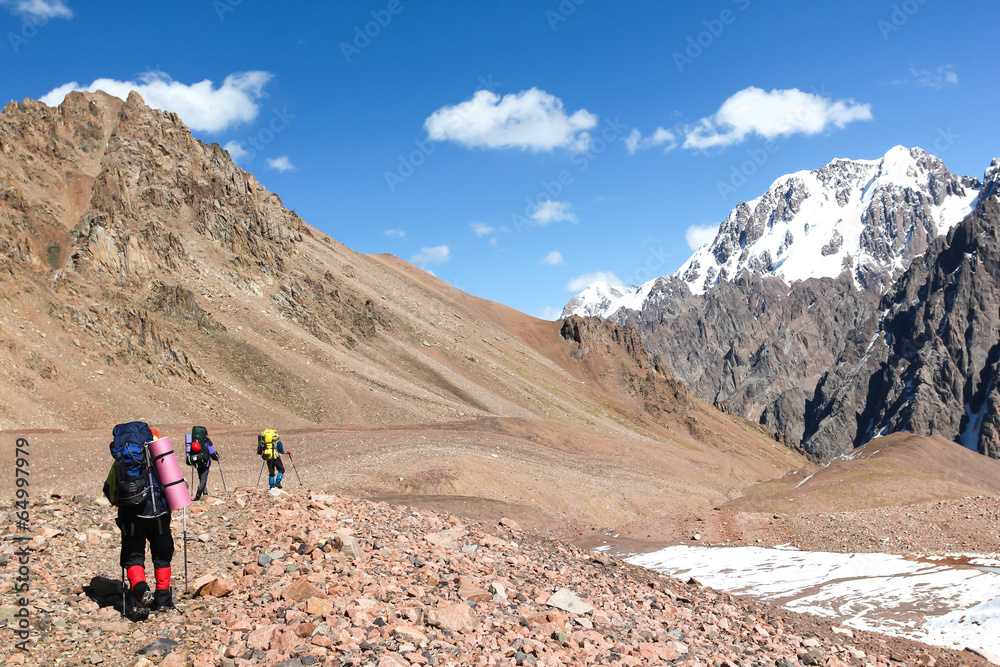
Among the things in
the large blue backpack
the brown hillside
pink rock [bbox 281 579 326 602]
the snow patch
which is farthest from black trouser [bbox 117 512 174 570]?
the brown hillside

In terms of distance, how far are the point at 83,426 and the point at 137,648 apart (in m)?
29.6

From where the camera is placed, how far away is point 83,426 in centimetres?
3075

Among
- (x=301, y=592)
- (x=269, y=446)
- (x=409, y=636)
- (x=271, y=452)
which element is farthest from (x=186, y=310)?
(x=409, y=636)

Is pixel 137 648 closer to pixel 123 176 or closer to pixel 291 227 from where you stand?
pixel 123 176

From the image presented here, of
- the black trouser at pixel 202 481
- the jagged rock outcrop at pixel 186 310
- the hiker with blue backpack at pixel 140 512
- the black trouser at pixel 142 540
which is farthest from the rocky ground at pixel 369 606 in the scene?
the jagged rock outcrop at pixel 186 310

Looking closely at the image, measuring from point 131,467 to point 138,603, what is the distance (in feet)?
4.54

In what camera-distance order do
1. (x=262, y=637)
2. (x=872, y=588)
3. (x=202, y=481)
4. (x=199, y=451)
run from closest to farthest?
(x=262, y=637) → (x=202, y=481) → (x=199, y=451) → (x=872, y=588)

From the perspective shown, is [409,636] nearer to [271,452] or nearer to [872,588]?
[271,452]

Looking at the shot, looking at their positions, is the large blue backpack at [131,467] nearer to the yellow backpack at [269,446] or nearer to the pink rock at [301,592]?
the pink rock at [301,592]

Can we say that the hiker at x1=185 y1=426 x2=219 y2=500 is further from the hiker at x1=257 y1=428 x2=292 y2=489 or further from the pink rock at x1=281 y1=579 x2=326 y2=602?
the pink rock at x1=281 y1=579 x2=326 y2=602

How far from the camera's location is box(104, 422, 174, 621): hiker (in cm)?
674

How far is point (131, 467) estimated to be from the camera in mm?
6977

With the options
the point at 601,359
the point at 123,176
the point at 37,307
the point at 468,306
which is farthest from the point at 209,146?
the point at 601,359

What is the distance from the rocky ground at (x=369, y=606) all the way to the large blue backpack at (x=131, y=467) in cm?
103
